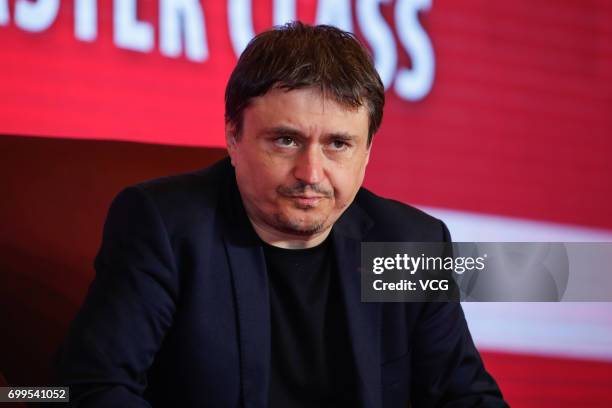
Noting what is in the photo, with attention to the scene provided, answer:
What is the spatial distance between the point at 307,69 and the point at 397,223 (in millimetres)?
339

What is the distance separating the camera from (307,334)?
1312mm

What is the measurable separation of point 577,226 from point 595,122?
0.30 meters

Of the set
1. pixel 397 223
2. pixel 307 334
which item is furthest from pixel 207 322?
pixel 397 223

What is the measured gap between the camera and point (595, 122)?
94.0 inches

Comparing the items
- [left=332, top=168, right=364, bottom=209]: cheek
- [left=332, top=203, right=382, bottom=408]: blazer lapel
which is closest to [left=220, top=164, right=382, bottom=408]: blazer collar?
[left=332, top=203, right=382, bottom=408]: blazer lapel

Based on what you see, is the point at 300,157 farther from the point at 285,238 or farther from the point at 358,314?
the point at 358,314

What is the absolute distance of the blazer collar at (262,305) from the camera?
4.02ft

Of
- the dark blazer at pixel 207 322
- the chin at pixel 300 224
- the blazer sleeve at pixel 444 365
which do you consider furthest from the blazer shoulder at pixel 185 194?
the blazer sleeve at pixel 444 365

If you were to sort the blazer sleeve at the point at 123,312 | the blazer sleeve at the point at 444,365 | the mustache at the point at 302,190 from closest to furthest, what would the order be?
1. the blazer sleeve at the point at 123,312
2. the mustache at the point at 302,190
3. the blazer sleeve at the point at 444,365

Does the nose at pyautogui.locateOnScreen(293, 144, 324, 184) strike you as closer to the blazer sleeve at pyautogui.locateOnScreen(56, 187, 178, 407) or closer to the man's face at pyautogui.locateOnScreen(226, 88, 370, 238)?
the man's face at pyautogui.locateOnScreen(226, 88, 370, 238)

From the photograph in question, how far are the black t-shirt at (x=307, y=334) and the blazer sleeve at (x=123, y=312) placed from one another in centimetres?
18

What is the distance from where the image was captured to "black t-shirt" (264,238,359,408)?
1288 mm

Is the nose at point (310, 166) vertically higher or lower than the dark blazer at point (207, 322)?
higher

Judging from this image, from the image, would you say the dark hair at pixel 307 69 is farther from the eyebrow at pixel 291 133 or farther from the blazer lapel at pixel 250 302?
the blazer lapel at pixel 250 302
